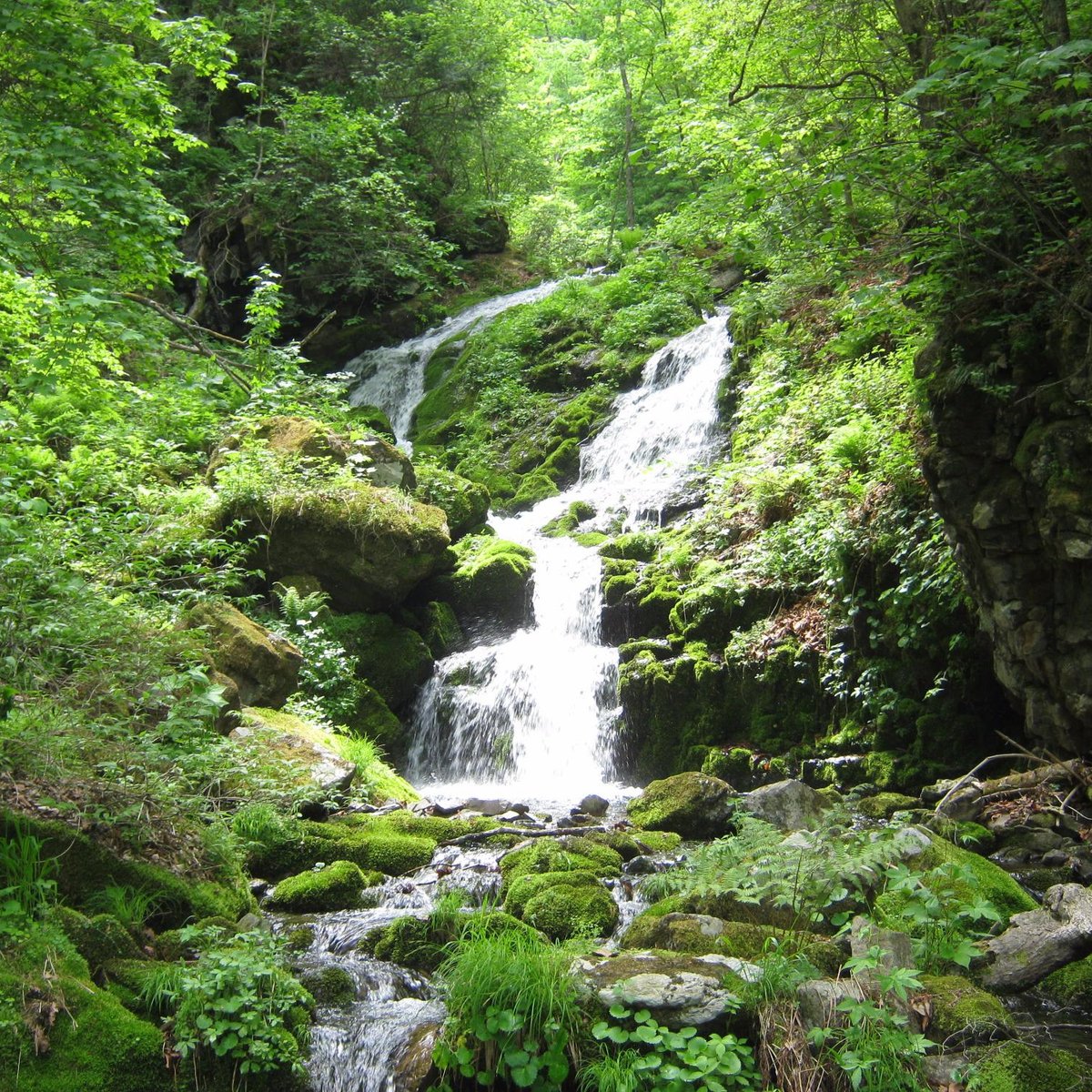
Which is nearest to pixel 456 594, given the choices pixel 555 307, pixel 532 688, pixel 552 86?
pixel 532 688

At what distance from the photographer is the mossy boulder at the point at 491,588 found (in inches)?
465

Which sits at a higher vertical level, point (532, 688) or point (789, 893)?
point (532, 688)

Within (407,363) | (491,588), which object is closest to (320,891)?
(491,588)

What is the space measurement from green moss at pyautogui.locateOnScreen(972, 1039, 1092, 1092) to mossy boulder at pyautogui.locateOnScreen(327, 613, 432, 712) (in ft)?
26.4

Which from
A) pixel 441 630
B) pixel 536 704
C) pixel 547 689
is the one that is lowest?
pixel 536 704

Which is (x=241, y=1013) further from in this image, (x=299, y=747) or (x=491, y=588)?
(x=491, y=588)

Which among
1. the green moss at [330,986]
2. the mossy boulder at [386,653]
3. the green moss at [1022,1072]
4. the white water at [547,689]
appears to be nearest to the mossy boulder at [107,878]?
the green moss at [330,986]

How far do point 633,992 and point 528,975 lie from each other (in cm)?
44

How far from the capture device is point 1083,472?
220 inches

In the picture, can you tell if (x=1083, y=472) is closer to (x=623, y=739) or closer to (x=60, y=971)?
(x=623, y=739)

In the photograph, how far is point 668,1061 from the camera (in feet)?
11.5

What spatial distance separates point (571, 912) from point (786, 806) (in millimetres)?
2122

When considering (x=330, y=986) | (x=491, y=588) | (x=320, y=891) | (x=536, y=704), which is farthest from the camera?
(x=491, y=588)

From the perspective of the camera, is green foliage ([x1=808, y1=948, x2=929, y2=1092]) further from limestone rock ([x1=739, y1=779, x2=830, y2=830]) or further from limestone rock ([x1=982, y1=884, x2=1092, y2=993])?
limestone rock ([x1=739, y1=779, x2=830, y2=830])
